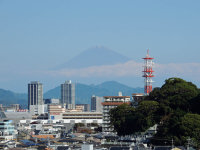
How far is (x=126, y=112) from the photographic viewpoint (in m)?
68.8

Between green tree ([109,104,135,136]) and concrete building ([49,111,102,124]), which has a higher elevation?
concrete building ([49,111,102,124])

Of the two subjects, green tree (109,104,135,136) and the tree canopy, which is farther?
green tree (109,104,135,136)

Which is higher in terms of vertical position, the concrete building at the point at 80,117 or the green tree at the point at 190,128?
the concrete building at the point at 80,117

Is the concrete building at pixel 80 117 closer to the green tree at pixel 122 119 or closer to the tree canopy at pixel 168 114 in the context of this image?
the green tree at pixel 122 119

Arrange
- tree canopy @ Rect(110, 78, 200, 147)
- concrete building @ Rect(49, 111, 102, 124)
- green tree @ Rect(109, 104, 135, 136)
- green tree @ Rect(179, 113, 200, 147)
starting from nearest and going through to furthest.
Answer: green tree @ Rect(179, 113, 200, 147), tree canopy @ Rect(110, 78, 200, 147), green tree @ Rect(109, 104, 135, 136), concrete building @ Rect(49, 111, 102, 124)

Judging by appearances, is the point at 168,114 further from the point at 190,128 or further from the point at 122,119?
the point at 190,128

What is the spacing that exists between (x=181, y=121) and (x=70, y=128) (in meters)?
82.6

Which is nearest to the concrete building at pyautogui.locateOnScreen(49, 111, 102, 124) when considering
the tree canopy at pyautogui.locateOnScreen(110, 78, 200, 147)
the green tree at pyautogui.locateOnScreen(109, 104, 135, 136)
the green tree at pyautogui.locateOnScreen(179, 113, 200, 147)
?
the green tree at pyautogui.locateOnScreen(109, 104, 135, 136)

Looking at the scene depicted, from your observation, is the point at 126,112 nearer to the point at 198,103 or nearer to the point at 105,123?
the point at 198,103

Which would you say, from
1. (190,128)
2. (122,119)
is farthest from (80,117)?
(190,128)

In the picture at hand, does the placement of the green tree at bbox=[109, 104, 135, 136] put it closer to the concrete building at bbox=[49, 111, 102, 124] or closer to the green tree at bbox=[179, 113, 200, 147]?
the green tree at bbox=[179, 113, 200, 147]

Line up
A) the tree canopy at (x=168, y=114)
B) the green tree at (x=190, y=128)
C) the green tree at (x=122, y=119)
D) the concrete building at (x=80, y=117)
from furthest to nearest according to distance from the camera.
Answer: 1. the concrete building at (x=80, y=117)
2. the green tree at (x=122, y=119)
3. the tree canopy at (x=168, y=114)
4. the green tree at (x=190, y=128)

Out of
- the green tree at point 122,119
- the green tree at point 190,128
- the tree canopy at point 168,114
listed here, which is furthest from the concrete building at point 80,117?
the green tree at point 190,128

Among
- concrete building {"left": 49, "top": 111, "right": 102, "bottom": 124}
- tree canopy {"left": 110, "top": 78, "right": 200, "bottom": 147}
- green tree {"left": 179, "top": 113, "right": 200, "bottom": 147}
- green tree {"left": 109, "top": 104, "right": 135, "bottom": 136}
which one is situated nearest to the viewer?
green tree {"left": 179, "top": 113, "right": 200, "bottom": 147}
